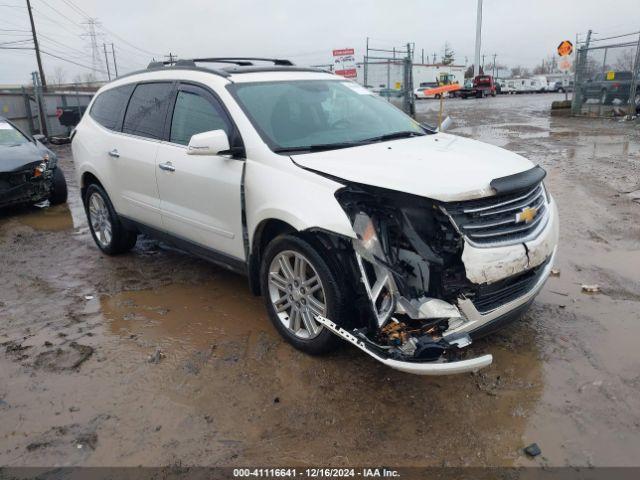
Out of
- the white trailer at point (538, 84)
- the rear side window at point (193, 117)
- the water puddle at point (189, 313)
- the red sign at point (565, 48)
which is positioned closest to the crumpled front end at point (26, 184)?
the water puddle at point (189, 313)

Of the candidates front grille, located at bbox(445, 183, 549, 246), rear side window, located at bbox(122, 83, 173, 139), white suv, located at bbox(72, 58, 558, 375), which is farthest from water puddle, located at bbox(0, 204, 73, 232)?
front grille, located at bbox(445, 183, 549, 246)

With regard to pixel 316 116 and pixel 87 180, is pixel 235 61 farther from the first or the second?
pixel 87 180

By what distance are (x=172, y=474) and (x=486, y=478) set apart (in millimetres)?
1557

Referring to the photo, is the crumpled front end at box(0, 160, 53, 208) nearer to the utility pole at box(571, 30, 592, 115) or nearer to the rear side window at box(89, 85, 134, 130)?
the rear side window at box(89, 85, 134, 130)

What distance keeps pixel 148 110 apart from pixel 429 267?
3251 mm

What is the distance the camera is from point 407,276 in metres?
3.00

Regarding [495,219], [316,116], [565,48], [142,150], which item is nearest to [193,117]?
[142,150]

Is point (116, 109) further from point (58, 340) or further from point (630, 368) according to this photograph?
point (630, 368)

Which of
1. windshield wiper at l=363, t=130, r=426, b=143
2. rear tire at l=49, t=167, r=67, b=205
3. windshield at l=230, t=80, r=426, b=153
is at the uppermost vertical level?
windshield at l=230, t=80, r=426, b=153

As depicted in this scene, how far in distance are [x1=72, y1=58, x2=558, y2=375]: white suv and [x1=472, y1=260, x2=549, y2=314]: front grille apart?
10mm

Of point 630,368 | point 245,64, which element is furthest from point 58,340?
point 630,368

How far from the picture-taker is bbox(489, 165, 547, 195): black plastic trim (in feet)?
9.88

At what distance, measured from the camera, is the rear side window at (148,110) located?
4.62 m

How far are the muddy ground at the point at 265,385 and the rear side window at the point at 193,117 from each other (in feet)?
4.80
